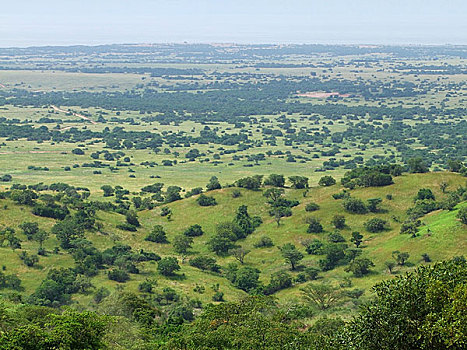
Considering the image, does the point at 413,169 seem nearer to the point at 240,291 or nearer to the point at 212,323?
the point at 240,291

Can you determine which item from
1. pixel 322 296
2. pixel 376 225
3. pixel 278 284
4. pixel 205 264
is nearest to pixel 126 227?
pixel 205 264

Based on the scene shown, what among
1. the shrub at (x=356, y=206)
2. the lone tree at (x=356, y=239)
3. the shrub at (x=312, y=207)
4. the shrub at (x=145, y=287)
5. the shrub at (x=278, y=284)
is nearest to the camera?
the shrub at (x=145, y=287)

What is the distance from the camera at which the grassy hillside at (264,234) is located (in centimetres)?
8038

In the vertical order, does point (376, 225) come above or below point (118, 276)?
above

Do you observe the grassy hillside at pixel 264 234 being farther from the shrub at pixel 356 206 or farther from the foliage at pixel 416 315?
the foliage at pixel 416 315

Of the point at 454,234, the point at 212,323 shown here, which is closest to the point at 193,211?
the point at 454,234

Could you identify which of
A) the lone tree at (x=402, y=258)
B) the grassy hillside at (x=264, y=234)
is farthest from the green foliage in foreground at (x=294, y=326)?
the lone tree at (x=402, y=258)

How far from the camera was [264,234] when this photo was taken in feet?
352

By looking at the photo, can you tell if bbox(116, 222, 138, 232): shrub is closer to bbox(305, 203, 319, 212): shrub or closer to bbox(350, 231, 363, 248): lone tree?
bbox(305, 203, 319, 212): shrub

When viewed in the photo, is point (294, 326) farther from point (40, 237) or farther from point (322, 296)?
point (40, 237)

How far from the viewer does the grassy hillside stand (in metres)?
80.4

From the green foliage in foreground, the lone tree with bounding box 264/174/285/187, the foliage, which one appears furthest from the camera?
the lone tree with bounding box 264/174/285/187

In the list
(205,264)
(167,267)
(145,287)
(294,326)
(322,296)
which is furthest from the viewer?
(205,264)

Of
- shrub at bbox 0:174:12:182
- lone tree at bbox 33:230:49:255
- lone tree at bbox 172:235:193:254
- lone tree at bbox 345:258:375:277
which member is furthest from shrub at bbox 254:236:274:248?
shrub at bbox 0:174:12:182
